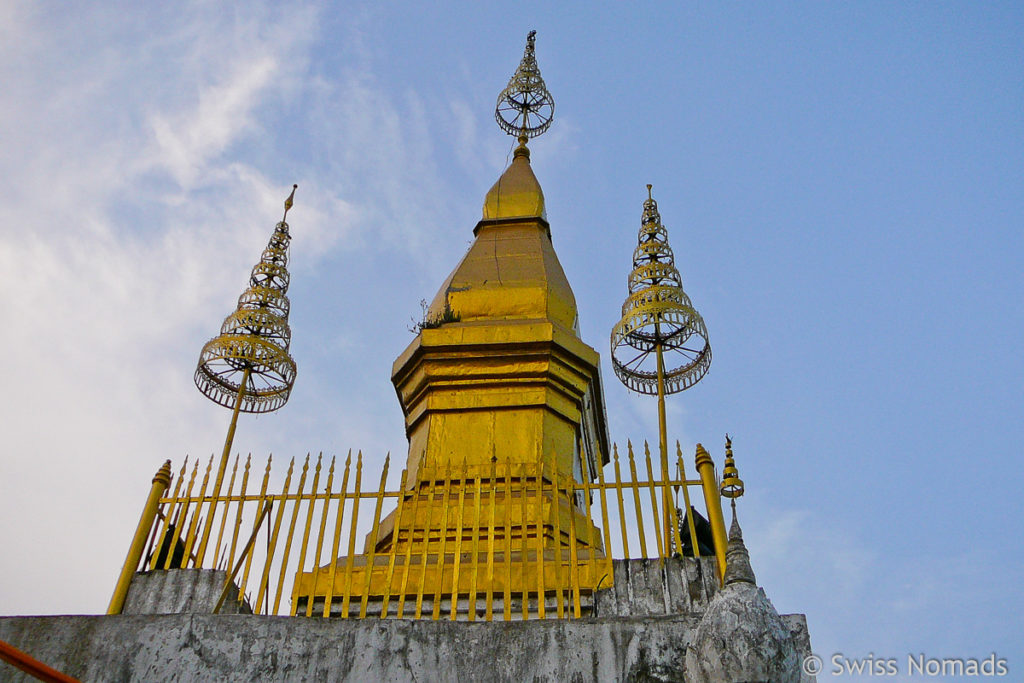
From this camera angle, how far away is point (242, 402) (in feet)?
39.6

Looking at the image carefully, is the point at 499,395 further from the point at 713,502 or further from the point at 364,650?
the point at 364,650

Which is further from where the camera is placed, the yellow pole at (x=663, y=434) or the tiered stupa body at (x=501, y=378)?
the tiered stupa body at (x=501, y=378)

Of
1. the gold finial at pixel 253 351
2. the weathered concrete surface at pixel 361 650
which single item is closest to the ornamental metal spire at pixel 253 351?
the gold finial at pixel 253 351

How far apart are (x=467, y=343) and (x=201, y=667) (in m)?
5.13

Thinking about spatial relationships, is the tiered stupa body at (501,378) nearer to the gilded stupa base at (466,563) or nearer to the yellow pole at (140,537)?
the gilded stupa base at (466,563)

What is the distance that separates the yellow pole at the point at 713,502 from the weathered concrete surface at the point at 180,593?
9.86ft

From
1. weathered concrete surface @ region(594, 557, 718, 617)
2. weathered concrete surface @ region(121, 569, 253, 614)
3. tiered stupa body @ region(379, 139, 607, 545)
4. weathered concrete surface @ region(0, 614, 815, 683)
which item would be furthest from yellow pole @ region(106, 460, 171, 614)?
weathered concrete surface @ region(594, 557, 718, 617)

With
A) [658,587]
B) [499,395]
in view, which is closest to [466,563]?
[658,587]

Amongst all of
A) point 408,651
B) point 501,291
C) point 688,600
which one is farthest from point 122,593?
point 501,291

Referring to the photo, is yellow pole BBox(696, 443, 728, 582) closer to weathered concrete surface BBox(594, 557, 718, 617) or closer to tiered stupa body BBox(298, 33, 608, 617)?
weathered concrete surface BBox(594, 557, 718, 617)

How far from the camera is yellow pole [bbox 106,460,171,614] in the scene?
20.8 ft

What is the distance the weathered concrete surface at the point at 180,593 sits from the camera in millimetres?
6238

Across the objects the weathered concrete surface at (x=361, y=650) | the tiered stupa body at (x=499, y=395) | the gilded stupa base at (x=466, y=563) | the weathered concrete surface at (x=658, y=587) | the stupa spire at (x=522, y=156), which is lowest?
the weathered concrete surface at (x=361, y=650)

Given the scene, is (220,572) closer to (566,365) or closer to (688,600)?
(688,600)
